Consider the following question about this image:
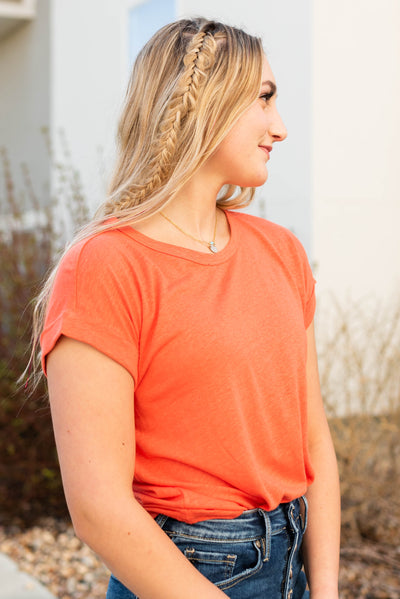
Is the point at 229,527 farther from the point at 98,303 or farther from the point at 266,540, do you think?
the point at 98,303

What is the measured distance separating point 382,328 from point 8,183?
8.68 ft

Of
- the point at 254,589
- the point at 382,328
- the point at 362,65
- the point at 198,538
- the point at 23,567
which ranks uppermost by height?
the point at 362,65

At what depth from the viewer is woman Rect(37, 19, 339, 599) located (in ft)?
4.19

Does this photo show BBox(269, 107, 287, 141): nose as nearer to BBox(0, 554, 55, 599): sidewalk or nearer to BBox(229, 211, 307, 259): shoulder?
BBox(229, 211, 307, 259): shoulder

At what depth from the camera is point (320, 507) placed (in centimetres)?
162

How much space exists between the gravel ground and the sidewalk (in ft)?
0.46

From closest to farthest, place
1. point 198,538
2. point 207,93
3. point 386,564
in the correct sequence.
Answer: point 198,538 < point 207,93 < point 386,564

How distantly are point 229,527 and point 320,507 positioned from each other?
0.31m

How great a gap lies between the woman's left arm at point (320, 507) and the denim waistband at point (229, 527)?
0.54 ft

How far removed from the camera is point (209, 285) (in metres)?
1.44

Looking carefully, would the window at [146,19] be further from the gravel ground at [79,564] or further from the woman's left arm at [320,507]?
the woman's left arm at [320,507]

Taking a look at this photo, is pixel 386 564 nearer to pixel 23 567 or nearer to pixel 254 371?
pixel 23 567

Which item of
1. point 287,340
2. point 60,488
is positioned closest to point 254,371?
point 287,340

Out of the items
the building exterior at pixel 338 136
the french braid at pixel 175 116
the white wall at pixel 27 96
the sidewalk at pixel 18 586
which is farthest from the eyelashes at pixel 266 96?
the white wall at pixel 27 96
